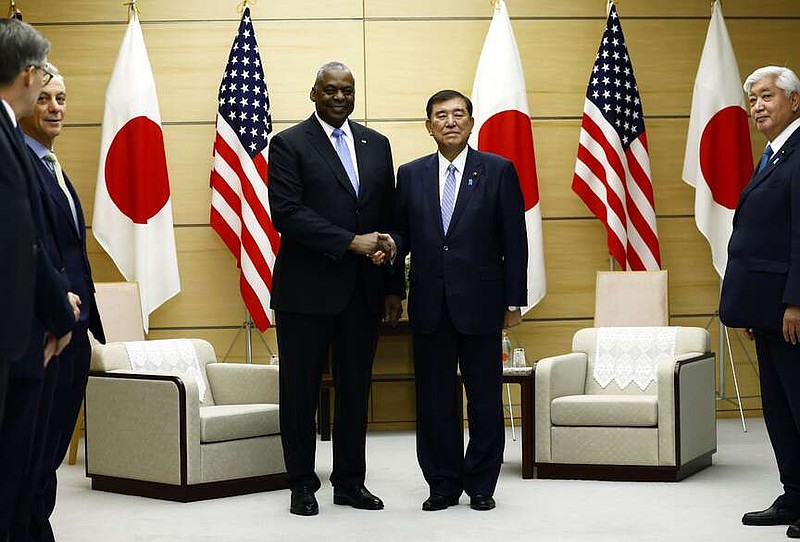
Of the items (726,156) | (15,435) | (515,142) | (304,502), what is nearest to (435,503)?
(304,502)

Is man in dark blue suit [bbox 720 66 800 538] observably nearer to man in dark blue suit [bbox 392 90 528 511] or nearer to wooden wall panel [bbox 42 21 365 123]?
man in dark blue suit [bbox 392 90 528 511]

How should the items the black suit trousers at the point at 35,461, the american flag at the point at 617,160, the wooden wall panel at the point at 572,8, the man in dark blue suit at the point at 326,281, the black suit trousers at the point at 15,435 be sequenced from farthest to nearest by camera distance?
the wooden wall panel at the point at 572,8 → the american flag at the point at 617,160 → the man in dark blue suit at the point at 326,281 → the black suit trousers at the point at 35,461 → the black suit trousers at the point at 15,435

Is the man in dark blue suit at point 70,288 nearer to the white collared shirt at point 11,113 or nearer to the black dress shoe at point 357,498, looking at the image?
the white collared shirt at point 11,113

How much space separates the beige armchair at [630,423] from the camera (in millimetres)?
5836

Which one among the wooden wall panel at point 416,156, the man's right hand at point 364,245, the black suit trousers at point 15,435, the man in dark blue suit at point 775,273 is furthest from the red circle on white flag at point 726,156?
the black suit trousers at point 15,435

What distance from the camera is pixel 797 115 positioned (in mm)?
4566

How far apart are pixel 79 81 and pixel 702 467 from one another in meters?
4.73

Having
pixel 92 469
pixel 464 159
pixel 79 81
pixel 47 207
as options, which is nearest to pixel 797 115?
pixel 464 159

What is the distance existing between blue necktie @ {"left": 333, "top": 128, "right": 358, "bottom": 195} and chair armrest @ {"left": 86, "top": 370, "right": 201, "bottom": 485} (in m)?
1.27

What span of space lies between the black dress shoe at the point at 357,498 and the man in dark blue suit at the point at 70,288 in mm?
1473

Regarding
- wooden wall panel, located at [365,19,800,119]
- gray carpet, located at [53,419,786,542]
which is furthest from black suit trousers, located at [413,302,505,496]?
wooden wall panel, located at [365,19,800,119]

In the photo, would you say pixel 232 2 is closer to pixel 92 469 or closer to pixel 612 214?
pixel 612 214

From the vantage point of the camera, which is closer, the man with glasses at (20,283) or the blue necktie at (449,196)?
the man with glasses at (20,283)

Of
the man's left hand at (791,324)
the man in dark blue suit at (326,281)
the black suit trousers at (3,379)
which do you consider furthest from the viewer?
the man in dark blue suit at (326,281)
